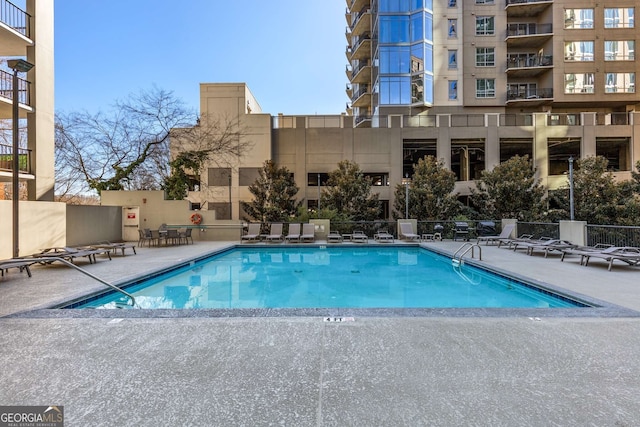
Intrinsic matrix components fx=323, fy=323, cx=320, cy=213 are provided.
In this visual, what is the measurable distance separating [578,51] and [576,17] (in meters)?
2.73

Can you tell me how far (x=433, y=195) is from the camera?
721 inches

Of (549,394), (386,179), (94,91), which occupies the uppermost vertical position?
(94,91)

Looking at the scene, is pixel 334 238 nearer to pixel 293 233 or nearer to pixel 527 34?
pixel 293 233

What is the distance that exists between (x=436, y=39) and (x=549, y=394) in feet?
99.5

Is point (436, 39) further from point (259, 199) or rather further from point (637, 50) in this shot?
point (259, 199)

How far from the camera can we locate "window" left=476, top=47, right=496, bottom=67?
27359 mm

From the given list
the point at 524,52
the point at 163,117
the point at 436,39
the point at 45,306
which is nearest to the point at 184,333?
the point at 45,306

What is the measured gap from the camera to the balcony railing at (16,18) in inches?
441

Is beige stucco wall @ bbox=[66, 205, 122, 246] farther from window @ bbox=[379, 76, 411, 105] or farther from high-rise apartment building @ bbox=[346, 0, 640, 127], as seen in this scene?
window @ bbox=[379, 76, 411, 105]

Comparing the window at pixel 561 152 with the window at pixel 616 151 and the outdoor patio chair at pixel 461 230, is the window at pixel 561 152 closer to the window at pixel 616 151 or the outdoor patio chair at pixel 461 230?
the window at pixel 616 151

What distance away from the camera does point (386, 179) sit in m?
25.3

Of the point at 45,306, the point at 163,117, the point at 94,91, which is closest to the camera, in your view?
the point at 45,306

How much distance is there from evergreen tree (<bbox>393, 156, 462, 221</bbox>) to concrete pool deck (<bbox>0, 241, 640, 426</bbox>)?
14384 millimetres

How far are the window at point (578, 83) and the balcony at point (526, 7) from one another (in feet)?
19.9
